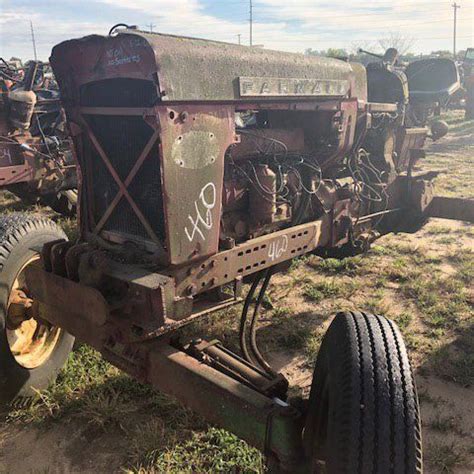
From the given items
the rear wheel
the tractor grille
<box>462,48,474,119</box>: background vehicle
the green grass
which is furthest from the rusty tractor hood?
<box>462,48,474,119</box>: background vehicle

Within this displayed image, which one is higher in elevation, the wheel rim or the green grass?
the wheel rim

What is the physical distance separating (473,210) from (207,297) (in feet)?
9.51

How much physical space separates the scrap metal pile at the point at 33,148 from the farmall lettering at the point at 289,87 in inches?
159

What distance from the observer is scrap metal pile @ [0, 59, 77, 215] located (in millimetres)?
6711

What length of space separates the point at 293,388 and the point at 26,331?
1801mm

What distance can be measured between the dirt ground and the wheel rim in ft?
0.80

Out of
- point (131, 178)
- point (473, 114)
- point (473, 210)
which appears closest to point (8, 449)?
point (131, 178)

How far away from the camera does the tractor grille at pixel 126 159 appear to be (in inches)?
107

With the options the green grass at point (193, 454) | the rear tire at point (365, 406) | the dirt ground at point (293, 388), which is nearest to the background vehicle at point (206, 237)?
the rear tire at point (365, 406)

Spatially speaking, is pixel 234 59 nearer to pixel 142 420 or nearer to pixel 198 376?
pixel 198 376

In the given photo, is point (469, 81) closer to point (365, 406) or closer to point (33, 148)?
point (33, 148)

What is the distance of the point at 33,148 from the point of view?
6.86m

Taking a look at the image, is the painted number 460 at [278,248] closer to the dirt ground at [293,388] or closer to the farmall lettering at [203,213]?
the farmall lettering at [203,213]

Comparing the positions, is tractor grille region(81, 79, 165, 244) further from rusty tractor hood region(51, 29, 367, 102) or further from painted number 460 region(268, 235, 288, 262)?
painted number 460 region(268, 235, 288, 262)
